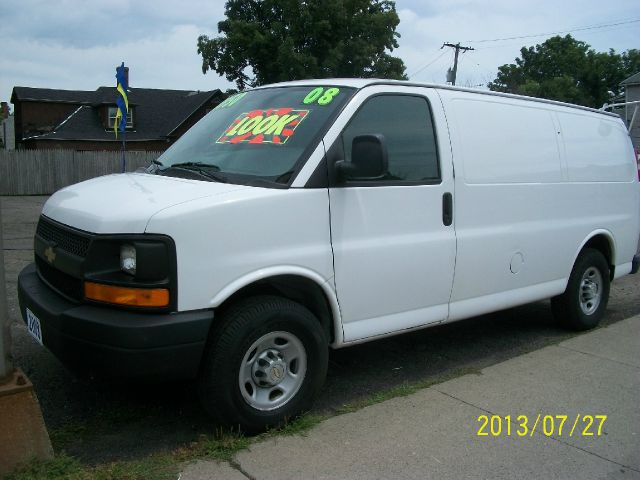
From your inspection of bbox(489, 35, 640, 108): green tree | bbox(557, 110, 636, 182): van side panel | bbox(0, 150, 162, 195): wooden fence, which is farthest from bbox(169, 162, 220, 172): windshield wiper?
bbox(489, 35, 640, 108): green tree

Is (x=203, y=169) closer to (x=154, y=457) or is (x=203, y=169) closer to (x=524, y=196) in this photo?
(x=154, y=457)

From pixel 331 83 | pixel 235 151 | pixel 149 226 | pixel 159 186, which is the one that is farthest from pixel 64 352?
pixel 331 83

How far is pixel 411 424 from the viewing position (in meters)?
3.82

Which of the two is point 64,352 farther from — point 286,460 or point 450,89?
point 450,89

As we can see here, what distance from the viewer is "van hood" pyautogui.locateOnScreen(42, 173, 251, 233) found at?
10.3ft

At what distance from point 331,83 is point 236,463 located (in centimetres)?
250

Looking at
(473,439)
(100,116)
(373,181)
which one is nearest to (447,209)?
(373,181)

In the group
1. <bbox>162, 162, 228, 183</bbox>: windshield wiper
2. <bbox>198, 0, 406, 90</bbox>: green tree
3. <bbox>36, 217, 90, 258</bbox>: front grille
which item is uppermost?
<bbox>198, 0, 406, 90</bbox>: green tree

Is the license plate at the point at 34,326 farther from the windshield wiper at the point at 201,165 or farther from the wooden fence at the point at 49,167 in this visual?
the wooden fence at the point at 49,167

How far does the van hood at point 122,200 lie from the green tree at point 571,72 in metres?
40.3

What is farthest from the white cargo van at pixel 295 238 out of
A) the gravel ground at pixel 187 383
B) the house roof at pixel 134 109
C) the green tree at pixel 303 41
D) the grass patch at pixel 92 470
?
the house roof at pixel 134 109

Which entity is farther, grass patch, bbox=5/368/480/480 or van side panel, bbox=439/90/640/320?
van side panel, bbox=439/90/640/320

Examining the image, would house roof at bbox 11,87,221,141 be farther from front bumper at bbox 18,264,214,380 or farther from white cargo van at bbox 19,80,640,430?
front bumper at bbox 18,264,214,380

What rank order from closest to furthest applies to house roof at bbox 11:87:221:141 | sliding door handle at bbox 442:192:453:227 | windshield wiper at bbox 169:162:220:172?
windshield wiper at bbox 169:162:220:172 → sliding door handle at bbox 442:192:453:227 → house roof at bbox 11:87:221:141
